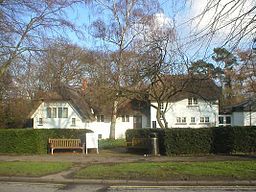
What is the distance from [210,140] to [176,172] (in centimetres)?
914

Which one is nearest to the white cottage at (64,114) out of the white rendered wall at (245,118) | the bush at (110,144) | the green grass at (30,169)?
the bush at (110,144)

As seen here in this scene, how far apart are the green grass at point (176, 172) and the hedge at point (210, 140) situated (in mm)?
6142

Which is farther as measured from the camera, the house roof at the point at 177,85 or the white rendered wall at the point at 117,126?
the white rendered wall at the point at 117,126

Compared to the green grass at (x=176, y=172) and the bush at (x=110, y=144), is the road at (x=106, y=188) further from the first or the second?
the bush at (x=110, y=144)

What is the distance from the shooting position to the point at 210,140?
80.2 ft

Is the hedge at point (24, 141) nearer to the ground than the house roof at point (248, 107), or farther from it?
nearer to the ground

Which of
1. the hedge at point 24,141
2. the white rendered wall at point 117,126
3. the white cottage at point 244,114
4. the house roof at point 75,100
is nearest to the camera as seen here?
the hedge at point 24,141

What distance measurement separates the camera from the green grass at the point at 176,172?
48.8 feet

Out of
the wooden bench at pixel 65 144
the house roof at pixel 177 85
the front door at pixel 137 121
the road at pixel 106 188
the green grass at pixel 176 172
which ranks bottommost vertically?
the road at pixel 106 188

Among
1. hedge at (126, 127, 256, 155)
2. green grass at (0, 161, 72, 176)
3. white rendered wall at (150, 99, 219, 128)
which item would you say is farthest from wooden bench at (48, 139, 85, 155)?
white rendered wall at (150, 99, 219, 128)

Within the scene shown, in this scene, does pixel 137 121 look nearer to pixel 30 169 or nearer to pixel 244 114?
pixel 244 114

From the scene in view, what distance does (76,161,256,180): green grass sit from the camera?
14.9 metres

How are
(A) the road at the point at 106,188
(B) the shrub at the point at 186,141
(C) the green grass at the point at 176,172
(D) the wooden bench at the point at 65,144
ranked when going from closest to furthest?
(A) the road at the point at 106,188, (C) the green grass at the point at 176,172, (B) the shrub at the point at 186,141, (D) the wooden bench at the point at 65,144

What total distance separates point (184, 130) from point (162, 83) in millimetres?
Answer: 8324
